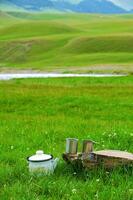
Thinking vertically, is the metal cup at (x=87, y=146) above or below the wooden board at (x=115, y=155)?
above


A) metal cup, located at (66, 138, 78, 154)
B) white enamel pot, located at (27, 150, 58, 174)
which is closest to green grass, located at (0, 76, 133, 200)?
white enamel pot, located at (27, 150, 58, 174)

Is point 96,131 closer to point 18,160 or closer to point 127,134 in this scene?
point 127,134

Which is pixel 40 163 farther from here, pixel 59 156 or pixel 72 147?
pixel 59 156

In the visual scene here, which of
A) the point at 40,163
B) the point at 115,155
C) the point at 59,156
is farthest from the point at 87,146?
the point at 59,156

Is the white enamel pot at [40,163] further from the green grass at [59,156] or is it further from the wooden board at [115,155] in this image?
the wooden board at [115,155]

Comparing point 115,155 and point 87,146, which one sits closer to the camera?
point 115,155

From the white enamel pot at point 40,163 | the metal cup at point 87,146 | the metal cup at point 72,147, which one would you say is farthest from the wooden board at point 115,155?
the white enamel pot at point 40,163

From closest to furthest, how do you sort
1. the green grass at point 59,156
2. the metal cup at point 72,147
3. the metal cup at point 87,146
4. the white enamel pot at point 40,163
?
the green grass at point 59,156
the white enamel pot at point 40,163
the metal cup at point 72,147
the metal cup at point 87,146

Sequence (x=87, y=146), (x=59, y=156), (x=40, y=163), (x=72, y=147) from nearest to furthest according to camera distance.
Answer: (x=40, y=163), (x=72, y=147), (x=87, y=146), (x=59, y=156)

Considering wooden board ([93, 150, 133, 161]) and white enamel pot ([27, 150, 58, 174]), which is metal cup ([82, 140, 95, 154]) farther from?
white enamel pot ([27, 150, 58, 174])

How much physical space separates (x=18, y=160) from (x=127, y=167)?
250 cm

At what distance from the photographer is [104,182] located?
10117mm

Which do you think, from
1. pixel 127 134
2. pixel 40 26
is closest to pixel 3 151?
pixel 127 134

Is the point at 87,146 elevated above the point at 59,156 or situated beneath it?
elevated above
